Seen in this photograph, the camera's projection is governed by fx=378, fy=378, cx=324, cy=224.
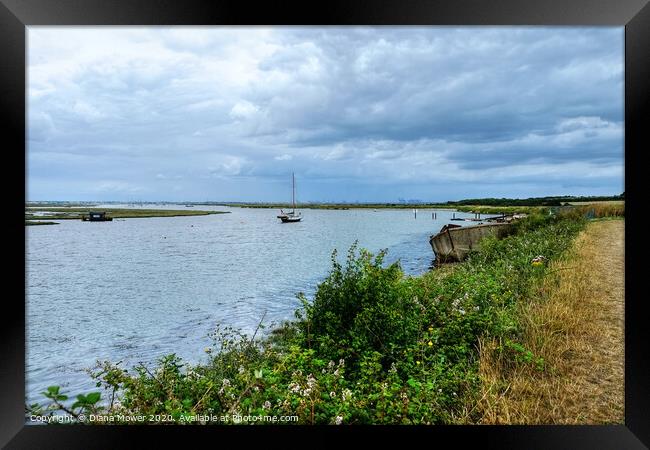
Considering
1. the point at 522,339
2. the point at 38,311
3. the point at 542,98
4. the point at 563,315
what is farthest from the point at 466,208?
the point at 38,311

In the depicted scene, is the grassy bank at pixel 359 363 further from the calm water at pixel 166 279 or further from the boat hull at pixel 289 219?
the boat hull at pixel 289 219

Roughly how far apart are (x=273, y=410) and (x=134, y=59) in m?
3.39

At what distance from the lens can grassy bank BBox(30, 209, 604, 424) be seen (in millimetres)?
1850

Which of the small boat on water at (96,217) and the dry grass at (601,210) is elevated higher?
the dry grass at (601,210)

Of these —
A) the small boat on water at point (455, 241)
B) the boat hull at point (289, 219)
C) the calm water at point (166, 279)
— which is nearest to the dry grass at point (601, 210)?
the small boat on water at point (455, 241)

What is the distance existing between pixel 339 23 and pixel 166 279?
5.49m

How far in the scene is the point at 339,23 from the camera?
5.82 ft

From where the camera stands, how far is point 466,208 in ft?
17.8

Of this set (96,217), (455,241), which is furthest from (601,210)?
(96,217)

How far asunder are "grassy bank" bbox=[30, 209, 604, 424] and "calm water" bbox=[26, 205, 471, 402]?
0.39 meters

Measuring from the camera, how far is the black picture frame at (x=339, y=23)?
1693 mm

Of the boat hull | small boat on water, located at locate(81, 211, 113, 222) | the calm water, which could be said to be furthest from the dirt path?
small boat on water, located at locate(81, 211, 113, 222)

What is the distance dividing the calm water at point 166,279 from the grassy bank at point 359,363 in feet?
1.28

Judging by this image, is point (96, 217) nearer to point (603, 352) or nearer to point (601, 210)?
point (603, 352)
